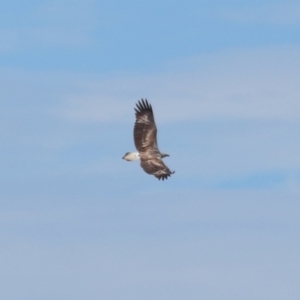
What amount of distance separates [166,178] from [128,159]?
9.02ft

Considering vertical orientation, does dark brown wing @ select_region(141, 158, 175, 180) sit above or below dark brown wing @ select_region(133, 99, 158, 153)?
below

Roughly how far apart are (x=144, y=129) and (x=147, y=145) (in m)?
1.78

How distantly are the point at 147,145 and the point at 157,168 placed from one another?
9.39ft

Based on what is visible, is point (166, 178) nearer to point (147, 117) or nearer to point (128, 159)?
point (128, 159)

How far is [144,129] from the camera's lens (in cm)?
6250

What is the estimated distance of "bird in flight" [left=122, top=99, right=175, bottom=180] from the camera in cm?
5844

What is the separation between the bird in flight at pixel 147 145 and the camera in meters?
58.4

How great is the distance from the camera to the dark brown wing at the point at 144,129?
60938 millimetres

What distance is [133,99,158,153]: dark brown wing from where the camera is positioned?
2399 inches

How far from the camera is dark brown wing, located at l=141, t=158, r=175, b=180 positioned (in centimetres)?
5778

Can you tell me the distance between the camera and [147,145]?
6103 cm

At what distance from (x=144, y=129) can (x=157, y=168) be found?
4.63m

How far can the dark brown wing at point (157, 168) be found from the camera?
57781mm

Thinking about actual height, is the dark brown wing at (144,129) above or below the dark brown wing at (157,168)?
above
